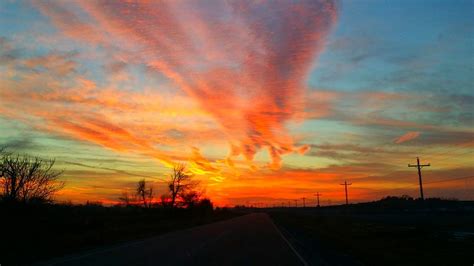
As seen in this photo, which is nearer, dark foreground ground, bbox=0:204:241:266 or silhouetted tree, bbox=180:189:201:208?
dark foreground ground, bbox=0:204:241:266

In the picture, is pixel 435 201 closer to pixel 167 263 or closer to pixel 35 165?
pixel 35 165

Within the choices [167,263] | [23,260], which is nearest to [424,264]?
[167,263]

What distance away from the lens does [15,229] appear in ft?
100

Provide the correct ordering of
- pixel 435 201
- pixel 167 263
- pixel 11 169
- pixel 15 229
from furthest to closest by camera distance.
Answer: pixel 435 201 → pixel 11 169 → pixel 15 229 → pixel 167 263

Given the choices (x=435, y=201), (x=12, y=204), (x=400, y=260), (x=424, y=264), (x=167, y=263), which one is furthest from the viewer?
(x=435, y=201)

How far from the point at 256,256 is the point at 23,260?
917cm

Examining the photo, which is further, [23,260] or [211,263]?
[23,260]

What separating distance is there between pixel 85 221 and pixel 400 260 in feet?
104

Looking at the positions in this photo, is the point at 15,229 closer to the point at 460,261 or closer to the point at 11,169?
the point at 11,169

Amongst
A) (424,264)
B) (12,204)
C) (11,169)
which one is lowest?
(424,264)

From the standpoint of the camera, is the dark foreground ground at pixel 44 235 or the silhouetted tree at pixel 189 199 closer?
the dark foreground ground at pixel 44 235

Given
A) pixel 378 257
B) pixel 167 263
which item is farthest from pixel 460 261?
pixel 167 263

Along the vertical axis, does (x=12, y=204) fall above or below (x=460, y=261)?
above

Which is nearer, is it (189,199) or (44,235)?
(44,235)
